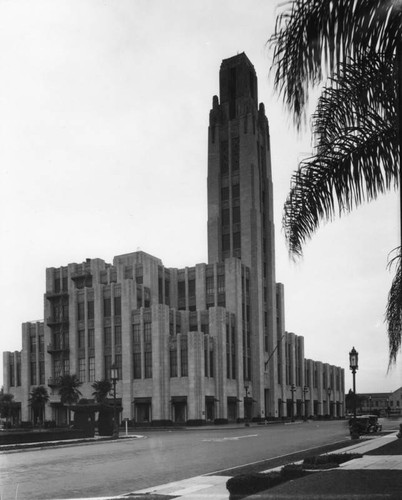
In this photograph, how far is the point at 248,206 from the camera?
10138cm

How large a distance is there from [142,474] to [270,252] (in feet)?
284

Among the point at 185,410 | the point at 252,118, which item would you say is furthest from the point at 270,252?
the point at 185,410

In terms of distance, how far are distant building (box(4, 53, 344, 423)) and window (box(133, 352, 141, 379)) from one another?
127mm

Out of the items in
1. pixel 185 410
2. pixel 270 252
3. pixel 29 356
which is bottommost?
pixel 185 410

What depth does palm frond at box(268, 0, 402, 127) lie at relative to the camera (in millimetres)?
6684

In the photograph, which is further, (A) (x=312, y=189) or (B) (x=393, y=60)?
(A) (x=312, y=189)

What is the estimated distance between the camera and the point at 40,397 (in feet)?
290

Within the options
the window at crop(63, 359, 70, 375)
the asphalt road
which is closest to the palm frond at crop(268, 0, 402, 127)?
the asphalt road

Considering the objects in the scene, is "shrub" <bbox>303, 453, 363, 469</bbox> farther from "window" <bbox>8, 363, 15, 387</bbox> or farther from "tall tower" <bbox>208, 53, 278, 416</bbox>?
"window" <bbox>8, 363, 15, 387</bbox>

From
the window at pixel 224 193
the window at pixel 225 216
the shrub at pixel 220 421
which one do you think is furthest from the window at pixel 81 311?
the window at pixel 224 193

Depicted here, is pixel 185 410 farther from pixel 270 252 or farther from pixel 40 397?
pixel 270 252

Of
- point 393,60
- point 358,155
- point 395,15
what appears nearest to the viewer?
point 395,15

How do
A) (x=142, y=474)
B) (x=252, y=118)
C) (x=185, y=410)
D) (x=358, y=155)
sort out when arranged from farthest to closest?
(x=252, y=118), (x=185, y=410), (x=142, y=474), (x=358, y=155)

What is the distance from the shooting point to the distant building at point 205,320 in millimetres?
84750
